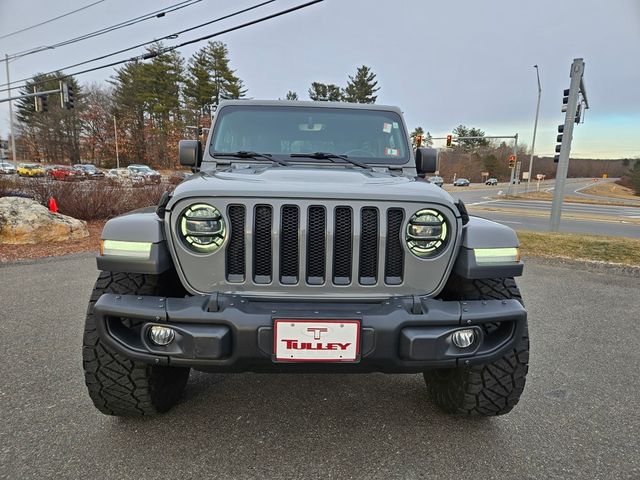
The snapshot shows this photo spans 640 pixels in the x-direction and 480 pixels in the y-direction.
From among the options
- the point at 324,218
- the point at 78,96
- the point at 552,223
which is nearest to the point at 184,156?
the point at 324,218

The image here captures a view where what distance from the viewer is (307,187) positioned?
1.83 metres

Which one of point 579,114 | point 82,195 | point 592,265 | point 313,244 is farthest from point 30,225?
point 579,114

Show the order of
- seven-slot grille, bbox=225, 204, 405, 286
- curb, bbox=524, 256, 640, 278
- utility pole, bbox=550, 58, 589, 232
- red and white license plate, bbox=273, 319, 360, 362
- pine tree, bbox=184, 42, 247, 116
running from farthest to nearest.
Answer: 1. pine tree, bbox=184, 42, 247, 116
2. utility pole, bbox=550, 58, 589, 232
3. curb, bbox=524, 256, 640, 278
4. seven-slot grille, bbox=225, 204, 405, 286
5. red and white license plate, bbox=273, 319, 360, 362

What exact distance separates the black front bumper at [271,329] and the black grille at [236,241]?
141 millimetres

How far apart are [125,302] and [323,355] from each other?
0.88 meters

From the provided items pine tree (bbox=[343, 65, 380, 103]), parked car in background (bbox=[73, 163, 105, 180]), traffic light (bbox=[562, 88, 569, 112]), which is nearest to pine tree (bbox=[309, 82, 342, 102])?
pine tree (bbox=[343, 65, 380, 103])

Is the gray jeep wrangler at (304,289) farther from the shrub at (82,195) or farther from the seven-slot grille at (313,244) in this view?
the shrub at (82,195)

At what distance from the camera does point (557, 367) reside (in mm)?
2889

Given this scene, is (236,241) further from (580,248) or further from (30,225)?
(580,248)

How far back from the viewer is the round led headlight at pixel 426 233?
5.90 ft

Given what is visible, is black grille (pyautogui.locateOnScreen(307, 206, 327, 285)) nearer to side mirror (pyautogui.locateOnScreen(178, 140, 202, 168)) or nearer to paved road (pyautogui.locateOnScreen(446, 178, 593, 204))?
side mirror (pyautogui.locateOnScreen(178, 140, 202, 168))

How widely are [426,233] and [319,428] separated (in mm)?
1200

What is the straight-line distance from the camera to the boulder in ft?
23.0

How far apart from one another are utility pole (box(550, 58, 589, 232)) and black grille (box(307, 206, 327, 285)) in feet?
30.4
